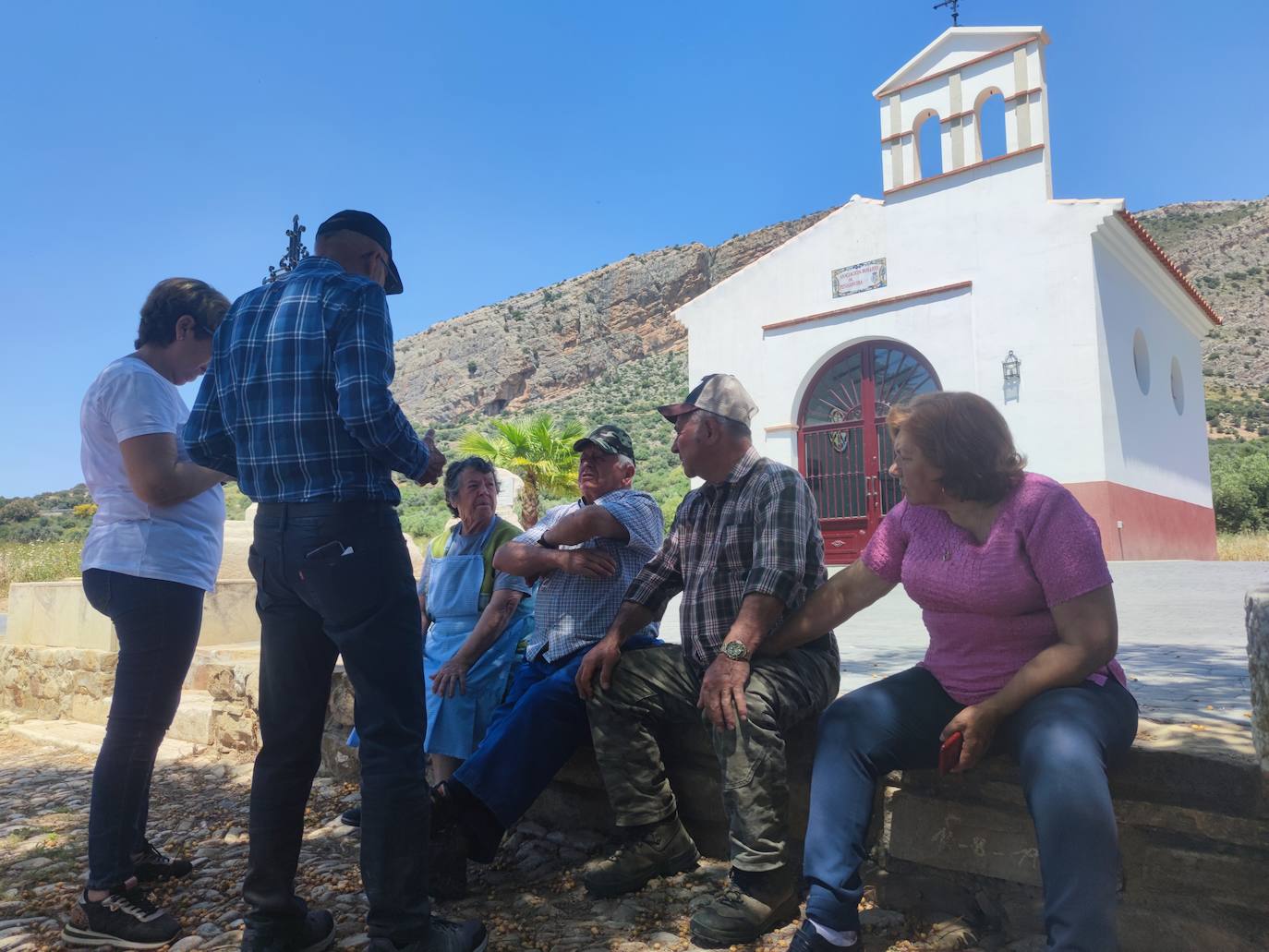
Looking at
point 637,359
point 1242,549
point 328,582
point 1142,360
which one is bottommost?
point 1242,549

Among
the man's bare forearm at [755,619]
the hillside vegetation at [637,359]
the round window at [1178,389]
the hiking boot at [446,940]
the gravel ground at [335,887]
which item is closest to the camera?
the hiking boot at [446,940]

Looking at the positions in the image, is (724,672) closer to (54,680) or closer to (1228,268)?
(54,680)

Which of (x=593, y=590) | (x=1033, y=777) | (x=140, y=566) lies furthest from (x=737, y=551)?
(x=140, y=566)

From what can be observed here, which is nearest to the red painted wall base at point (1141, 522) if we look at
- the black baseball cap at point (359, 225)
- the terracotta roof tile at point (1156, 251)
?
the terracotta roof tile at point (1156, 251)

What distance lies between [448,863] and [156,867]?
1.04 metres

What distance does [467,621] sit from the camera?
339 cm

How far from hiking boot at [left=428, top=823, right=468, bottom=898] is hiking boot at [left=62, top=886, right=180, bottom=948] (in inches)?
27.4

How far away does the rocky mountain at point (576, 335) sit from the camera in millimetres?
72500

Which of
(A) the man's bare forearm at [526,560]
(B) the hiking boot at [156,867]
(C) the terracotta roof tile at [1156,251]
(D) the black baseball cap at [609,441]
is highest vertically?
(C) the terracotta roof tile at [1156,251]

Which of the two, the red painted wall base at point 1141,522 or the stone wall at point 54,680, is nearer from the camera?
the stone wall at point 54,680

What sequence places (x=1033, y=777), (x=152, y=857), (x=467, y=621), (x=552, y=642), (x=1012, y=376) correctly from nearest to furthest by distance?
(x=1033, y=777)
(x=152, y=857)
(x=552, y=642)
(x=467, y=621)
(x=1012, y=376)

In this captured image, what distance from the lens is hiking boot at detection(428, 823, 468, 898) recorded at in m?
2.48

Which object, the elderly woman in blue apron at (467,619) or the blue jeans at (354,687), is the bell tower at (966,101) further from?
the blue jeans at (354,687)

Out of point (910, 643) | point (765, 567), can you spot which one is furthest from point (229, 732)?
point (910, 643)
